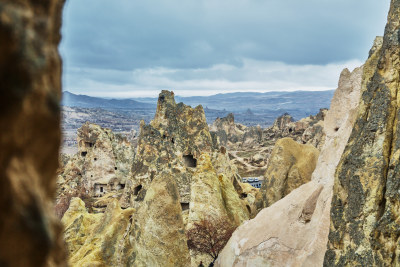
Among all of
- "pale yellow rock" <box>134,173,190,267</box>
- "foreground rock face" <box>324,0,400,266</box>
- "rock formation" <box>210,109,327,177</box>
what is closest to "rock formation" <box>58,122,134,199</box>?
"pale yellow rock" <box>134,173,190,267</box>

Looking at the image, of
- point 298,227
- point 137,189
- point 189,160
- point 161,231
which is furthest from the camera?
point 189,160

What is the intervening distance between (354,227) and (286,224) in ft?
13.6

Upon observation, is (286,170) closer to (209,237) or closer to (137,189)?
(209,237)

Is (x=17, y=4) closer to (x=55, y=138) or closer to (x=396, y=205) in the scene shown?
(x=55, y=138)

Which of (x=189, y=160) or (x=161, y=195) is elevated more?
(x=161, y=195)

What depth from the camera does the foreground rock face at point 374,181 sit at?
6.41m

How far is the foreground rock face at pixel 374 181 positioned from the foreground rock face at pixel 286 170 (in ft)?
32.9

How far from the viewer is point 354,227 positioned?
704 centimetres

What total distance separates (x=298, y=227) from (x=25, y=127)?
33.7 ft

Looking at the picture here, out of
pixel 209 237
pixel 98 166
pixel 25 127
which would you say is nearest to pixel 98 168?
pixel 98 166

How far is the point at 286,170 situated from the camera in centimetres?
1797

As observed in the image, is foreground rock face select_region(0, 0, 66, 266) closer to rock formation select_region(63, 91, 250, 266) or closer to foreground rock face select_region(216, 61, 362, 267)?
rock formation select_region(63, 91, 250, 266)

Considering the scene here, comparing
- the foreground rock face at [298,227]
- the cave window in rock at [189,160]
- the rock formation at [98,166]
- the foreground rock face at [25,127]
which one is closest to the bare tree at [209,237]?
the foreground rock face at [298,227]

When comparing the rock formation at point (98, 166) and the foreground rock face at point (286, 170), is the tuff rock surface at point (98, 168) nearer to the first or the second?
the rock formation at point (98, 166)
